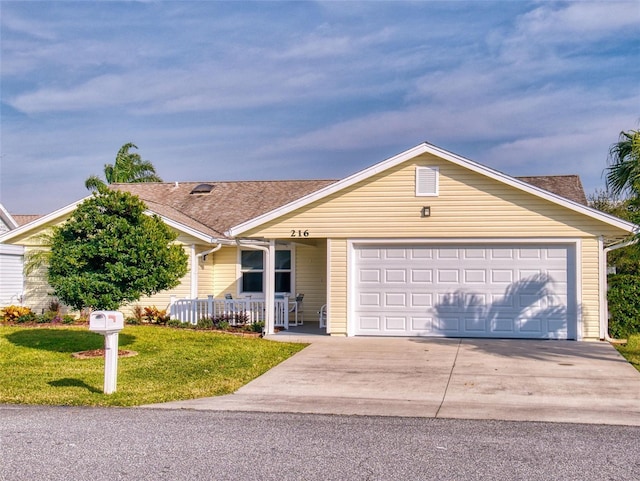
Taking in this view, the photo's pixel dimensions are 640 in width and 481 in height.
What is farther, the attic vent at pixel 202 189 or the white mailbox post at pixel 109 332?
the attic vent at pixel 202 189

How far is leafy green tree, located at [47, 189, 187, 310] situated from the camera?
13.6 meters

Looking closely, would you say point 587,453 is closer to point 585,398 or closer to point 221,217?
point 585,398

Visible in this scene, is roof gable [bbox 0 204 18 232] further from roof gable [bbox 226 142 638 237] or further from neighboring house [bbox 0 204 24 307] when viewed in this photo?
roof gable [bbox 226 142 638 237]

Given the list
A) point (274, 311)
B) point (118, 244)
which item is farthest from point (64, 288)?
point (274, 311)

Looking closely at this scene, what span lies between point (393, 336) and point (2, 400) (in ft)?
30.8

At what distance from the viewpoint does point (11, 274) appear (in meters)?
23.8

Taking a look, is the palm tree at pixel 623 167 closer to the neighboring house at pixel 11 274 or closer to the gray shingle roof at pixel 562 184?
the gray shingle roof at pixel 562 184

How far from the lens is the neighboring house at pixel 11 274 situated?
22938mm

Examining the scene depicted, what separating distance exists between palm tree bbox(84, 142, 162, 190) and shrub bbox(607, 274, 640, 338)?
25.5m

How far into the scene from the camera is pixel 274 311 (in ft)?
59.8

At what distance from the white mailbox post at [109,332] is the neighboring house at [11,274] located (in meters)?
13.9

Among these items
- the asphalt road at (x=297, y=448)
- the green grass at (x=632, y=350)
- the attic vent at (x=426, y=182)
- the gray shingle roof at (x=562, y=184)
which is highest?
the gray shingle roof at (x=562, y=184)

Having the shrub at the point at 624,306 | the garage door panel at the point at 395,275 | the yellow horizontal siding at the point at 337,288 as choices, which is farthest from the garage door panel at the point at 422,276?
the shrub at the point at 624,306

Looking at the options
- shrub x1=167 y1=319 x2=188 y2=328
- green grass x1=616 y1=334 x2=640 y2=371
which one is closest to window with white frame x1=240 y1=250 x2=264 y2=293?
shrub x1=167 y1=319 x2=188 y2=328
